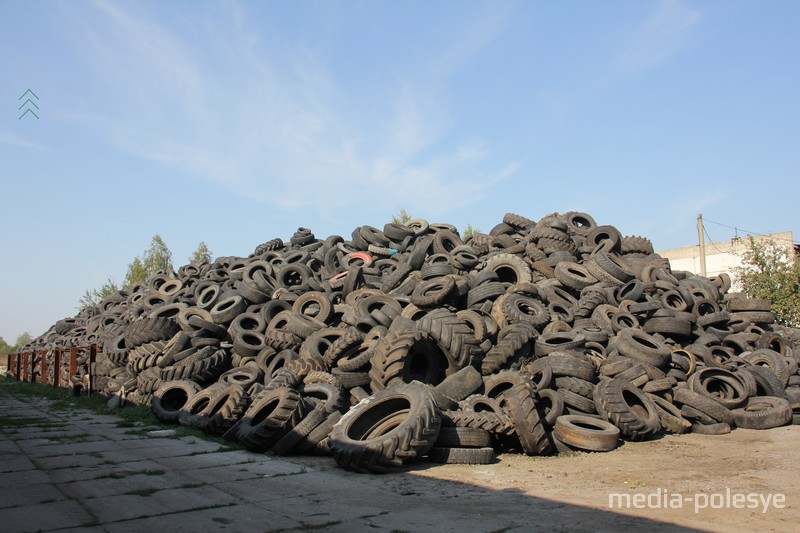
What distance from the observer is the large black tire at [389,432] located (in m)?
7.43

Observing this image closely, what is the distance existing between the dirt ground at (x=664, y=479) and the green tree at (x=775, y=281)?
2025 centimetres

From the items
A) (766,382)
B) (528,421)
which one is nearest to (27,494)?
(528,421)

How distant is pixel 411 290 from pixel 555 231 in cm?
600

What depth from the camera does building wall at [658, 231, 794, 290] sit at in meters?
38.1

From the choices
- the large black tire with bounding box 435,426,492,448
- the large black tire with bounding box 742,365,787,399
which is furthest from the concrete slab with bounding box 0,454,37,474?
the large black tire with bounding box 742,365,787,399

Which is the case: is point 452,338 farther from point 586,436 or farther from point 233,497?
point 233,497

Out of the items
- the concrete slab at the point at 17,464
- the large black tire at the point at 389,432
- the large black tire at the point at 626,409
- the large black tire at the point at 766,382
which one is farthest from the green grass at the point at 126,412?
the large black tire at the point at 766,382

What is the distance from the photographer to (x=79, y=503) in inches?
237

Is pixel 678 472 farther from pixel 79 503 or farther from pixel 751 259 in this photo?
pixel 751 259

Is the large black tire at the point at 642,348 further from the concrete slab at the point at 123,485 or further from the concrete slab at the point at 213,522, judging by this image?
the concrete slab at the point at 123,485

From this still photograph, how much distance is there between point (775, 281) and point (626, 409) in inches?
888

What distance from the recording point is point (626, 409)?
956 centimetres

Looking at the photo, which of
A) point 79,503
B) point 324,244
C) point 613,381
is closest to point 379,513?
point 79,503

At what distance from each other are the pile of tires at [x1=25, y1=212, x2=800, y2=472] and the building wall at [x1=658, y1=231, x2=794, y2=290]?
23.0 metres
